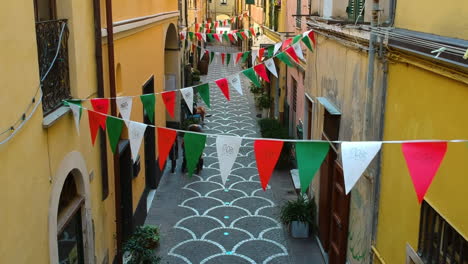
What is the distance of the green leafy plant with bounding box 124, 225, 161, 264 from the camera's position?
882cm

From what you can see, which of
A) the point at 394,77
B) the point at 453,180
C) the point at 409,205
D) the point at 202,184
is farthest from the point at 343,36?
the point at 202,184

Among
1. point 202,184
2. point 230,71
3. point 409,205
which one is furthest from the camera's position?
point 230,71

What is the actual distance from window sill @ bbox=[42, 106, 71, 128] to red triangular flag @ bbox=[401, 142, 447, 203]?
3.55 meters

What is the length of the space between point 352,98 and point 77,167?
4.22 m

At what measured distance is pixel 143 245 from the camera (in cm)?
922

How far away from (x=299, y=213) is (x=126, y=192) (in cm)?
359

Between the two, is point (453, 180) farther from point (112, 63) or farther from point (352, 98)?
point (112, 63)

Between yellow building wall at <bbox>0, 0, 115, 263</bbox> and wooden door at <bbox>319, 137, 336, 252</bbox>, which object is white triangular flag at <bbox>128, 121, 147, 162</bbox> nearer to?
yellow building wall at <bbox>0, 0, 115, 263</bbox>

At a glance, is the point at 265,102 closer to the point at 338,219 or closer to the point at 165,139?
the point at 338,219

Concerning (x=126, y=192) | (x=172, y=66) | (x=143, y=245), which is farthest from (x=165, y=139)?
(x=172, y=66)

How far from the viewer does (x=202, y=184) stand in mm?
13688

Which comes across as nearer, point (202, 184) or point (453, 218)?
point (453, 218)

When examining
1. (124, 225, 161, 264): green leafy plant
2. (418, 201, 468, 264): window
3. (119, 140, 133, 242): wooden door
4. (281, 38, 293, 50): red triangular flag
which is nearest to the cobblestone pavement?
(124, 225, 161, 264): green leafy plant

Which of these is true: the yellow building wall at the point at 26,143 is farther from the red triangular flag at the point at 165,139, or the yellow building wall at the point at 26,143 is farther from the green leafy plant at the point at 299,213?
the green leafy plant at the point at 299,213
